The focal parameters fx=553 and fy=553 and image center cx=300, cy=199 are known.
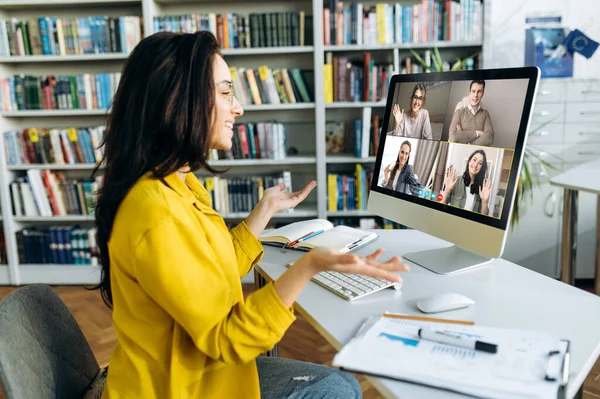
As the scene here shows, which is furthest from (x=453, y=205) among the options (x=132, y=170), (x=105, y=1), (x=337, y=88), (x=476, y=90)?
(x=105, y=1)

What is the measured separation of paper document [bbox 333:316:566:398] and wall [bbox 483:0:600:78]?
2.60 metres

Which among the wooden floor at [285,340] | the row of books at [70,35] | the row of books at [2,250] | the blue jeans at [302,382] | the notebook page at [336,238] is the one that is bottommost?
the wooden floor at [285,340]

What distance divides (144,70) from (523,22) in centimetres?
288

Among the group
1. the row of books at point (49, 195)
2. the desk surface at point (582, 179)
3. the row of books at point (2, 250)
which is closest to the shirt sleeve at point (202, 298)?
the desk surface at point (582, 179)

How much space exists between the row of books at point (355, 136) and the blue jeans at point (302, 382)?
6.59 feet

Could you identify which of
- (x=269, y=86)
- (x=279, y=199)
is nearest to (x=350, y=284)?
(x=279, y=199)

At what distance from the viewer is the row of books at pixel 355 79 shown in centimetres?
330

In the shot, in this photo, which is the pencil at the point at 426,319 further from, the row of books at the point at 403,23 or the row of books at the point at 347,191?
the row of books at the point at 403,23

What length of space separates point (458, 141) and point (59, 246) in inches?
121

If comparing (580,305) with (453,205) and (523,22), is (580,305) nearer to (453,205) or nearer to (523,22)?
(453,205)

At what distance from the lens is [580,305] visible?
1178mm

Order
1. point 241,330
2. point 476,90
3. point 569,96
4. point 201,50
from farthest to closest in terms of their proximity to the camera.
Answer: point 569,96 < point 476,90 < point 201,50 < point 241,330

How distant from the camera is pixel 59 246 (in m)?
3.65

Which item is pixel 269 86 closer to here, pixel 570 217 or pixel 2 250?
pixel 570 217
